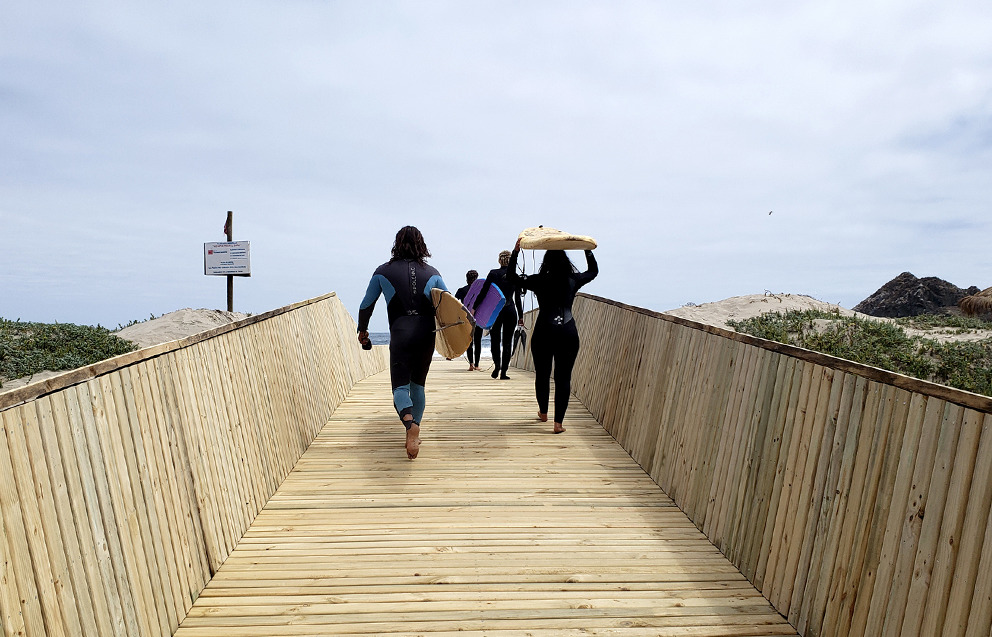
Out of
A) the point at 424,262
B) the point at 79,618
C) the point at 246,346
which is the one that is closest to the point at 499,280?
the point at 424,262

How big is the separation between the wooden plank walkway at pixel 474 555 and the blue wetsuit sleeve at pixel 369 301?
3.70 feet

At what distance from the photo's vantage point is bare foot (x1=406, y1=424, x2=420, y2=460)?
5.25 m

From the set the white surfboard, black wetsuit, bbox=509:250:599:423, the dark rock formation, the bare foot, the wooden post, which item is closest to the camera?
the bare foot

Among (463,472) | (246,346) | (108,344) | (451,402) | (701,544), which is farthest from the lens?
(108,344)

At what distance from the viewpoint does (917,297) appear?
22.9m

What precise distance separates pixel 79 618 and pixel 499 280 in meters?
7.12

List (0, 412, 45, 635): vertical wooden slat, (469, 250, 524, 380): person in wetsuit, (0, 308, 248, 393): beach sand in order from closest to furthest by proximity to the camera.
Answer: (0, 412, 45, 635): vertical wooden slat
(469, 250, 524, 380): person in wetsuit
(0, 308, 248, 393): beach sand

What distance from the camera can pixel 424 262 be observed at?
5.53 metres

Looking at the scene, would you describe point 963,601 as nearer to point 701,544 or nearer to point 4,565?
point 701,544

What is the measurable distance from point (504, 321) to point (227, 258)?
10923mm

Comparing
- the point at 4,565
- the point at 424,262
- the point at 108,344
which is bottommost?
the point at 108,344

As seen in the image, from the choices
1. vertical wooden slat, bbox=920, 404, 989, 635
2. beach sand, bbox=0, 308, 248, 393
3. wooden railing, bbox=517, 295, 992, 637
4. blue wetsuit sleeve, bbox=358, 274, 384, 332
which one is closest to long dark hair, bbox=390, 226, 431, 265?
blue wetsuit sleeve, bbox=358, 274, 384, 332

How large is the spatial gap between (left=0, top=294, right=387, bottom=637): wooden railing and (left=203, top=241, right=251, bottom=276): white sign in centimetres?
1372

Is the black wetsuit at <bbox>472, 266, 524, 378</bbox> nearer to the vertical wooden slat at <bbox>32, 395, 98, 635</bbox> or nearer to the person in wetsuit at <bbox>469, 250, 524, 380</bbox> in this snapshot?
the person in wetsuit at <bbox>469, 250, 524, 380</bbox>
